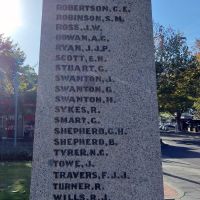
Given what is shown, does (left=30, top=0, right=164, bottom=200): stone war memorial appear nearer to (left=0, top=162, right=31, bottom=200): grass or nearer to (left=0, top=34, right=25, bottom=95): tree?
(left=0, top=162, right=31, bottom=200): grass

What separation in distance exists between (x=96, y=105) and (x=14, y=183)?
9076 mm

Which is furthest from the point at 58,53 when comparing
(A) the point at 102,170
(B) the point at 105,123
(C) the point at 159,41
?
(C) the point at 159,41

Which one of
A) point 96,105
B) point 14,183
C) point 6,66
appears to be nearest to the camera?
point 96,105

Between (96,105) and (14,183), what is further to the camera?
(14,183)

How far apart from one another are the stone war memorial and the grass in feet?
19.2

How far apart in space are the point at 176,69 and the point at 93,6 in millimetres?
49298

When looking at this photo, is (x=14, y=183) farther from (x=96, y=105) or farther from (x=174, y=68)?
(x=174, y=68)

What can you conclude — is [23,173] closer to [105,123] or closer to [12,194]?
[12,194]

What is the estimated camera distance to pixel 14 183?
1342 centimetres

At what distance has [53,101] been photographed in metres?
5.00

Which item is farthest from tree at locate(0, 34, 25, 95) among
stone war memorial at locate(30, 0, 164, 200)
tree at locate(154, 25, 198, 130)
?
stone war memorial at locate(30, 0, 164, 200)

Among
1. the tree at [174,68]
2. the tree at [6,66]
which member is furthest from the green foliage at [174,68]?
the tree at [6,66]

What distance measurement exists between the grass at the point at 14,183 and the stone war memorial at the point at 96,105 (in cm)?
584

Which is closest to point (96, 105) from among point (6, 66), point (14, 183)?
point (14, 183)
